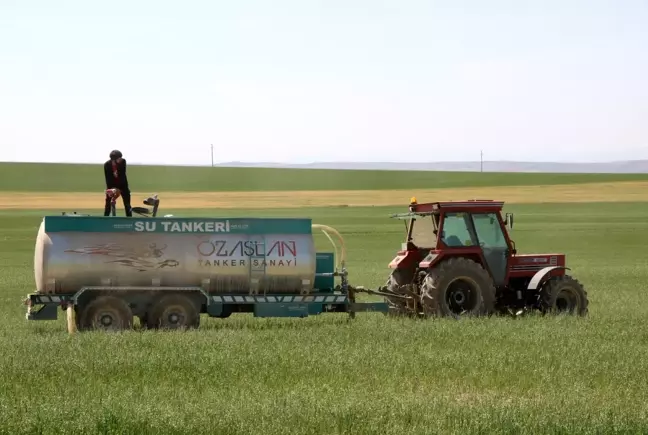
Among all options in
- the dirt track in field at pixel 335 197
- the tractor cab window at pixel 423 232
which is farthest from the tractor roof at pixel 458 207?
the dirt track in field at pixel 335 197

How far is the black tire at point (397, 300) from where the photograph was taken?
63.5 feet

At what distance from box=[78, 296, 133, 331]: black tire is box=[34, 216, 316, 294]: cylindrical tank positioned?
37cm

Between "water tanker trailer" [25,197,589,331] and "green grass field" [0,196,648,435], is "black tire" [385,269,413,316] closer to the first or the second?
"water tanker trailer" [25,197,589,331]

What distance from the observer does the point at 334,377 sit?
12391mm

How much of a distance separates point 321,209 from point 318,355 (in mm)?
60925

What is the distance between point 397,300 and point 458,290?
4.53ft

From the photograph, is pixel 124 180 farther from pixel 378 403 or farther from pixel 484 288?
pixel 378 403

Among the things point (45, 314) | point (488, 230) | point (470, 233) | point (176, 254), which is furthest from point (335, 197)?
point (45, 314)

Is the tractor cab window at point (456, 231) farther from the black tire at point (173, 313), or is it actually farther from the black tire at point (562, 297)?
the black tire at point (173, 313)

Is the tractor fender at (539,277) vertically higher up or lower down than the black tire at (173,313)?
higher up

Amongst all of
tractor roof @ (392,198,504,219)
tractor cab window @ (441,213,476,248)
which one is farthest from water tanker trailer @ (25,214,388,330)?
tractor roof @ (392,198,504,219)

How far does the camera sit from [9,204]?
77875mm

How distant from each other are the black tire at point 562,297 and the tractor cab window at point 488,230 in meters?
1.14

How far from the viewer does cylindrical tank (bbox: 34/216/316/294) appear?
57.4 ft
